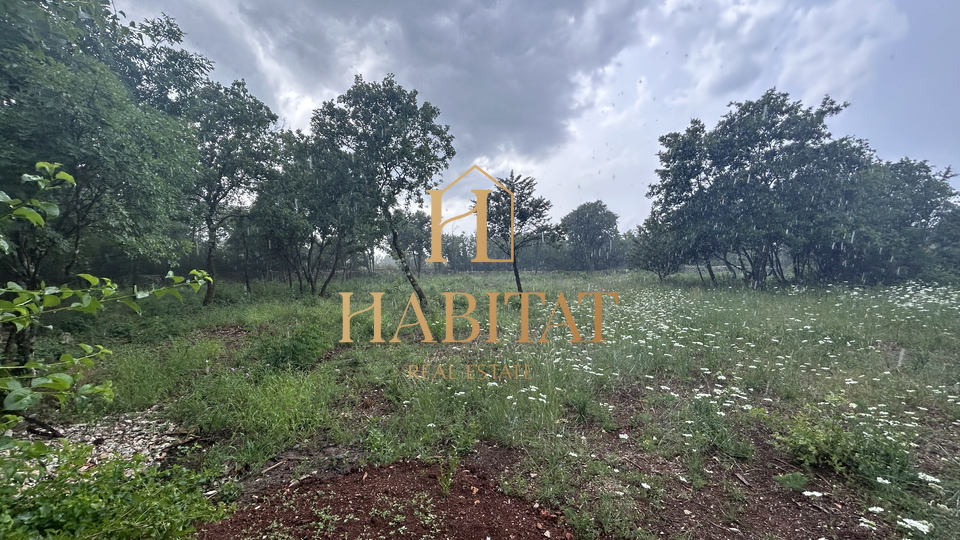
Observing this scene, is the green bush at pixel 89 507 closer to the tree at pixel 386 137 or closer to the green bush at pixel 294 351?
the green bush at pixel 294 351

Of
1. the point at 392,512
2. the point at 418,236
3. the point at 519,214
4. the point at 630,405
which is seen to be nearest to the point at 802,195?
the point at 519,214

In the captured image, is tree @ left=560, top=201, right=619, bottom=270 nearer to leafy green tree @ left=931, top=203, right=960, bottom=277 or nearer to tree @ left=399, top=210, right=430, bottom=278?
tree @ left=399, top=210, right=430, bottom=278

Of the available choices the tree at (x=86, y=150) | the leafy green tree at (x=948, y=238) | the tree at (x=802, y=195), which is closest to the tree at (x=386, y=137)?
the tree at (x=86, y=150)

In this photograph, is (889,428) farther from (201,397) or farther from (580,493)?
(201,397)

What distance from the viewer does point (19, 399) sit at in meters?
0.95

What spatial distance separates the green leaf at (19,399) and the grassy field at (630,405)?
2.41m

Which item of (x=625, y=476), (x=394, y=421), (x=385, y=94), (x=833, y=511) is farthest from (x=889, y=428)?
(x=385, y=94)

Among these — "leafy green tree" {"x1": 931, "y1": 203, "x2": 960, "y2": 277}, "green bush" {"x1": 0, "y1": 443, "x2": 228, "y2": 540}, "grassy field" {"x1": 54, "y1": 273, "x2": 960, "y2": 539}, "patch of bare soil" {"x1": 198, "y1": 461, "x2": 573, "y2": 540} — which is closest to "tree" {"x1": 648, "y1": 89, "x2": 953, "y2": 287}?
"leafy green tree" {"x1": 931, "y1": 203, "x2": 960, "y2": 277}

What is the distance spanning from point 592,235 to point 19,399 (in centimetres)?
2886

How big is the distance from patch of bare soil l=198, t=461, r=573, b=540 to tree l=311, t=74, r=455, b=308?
22.6 feet

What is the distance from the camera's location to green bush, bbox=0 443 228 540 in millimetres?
1541

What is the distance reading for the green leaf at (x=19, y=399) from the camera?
890 mm

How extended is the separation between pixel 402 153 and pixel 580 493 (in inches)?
308

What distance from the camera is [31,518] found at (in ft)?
4.98
